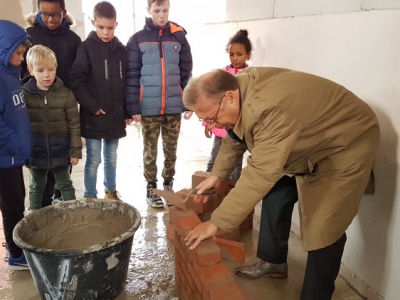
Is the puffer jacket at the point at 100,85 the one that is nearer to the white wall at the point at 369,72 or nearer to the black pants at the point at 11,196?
the black pants at the point at 11,196

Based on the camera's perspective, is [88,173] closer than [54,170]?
No

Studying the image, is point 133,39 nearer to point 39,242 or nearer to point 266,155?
point 39,242

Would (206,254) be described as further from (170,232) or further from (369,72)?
(369,72)

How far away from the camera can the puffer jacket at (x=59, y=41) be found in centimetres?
275

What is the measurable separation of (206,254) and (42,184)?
1.57m

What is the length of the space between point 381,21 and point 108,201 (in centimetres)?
175

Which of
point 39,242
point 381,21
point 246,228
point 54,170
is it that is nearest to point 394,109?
point 381,21

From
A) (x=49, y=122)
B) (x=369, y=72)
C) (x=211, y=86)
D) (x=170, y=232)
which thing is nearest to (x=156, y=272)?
(x=170, y=232)

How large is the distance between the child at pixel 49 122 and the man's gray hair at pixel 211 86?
50.0 inches

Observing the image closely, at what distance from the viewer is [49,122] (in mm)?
2502

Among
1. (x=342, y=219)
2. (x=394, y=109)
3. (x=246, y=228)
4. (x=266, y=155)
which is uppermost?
(x=394, y=109)

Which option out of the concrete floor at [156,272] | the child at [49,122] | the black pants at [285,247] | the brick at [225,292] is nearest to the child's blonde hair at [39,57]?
the child at [49,122]

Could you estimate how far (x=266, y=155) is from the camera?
1.47 meters

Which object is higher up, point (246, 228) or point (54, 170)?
point (54, 170)
